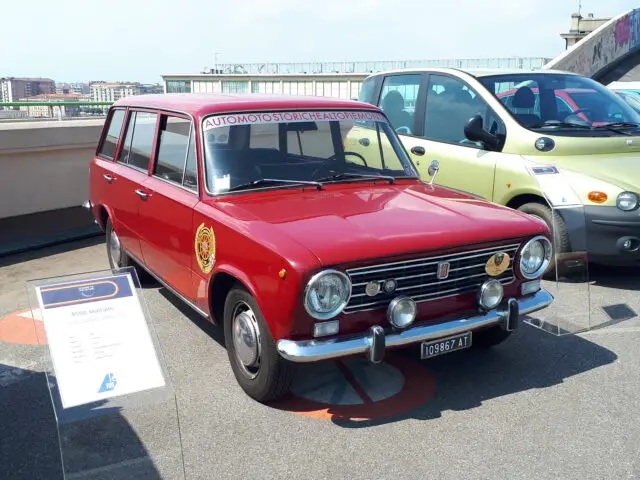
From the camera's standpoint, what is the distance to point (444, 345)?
404 centimetres

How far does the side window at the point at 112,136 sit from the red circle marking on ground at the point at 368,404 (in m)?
3.32

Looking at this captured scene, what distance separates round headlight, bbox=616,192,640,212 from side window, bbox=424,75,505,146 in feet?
4.57

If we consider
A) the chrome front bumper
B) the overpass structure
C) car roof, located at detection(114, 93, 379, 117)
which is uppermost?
the overpass structure

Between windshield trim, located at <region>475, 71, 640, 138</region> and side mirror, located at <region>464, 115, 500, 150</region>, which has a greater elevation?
windshield trim, located at <region>475, 71, 640, 138</region>

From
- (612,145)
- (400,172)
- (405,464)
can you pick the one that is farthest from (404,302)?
(612,145)

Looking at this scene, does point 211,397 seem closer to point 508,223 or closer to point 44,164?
point 508,223

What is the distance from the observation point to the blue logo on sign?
2.99 metres

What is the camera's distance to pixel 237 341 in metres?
4.23

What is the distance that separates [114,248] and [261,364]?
3203 millimetres

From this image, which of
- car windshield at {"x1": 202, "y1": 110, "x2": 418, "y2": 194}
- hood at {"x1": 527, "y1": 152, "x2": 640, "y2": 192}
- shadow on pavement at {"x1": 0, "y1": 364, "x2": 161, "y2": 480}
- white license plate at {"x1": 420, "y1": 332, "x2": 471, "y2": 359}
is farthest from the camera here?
hood at {"x1": 527, "y1": 152, "x2": 640, "y2": 192}

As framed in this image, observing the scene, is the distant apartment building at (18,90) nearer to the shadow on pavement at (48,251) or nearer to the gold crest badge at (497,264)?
the shadow on pavement at (48,251)

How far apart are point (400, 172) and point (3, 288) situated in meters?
4.11

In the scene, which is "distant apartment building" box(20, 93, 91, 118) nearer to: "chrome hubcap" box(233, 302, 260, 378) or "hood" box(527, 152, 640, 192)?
"hood" box(527, 152, 640, 192)

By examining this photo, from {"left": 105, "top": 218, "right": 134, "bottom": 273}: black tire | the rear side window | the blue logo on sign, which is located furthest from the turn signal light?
the blue logo on sign
